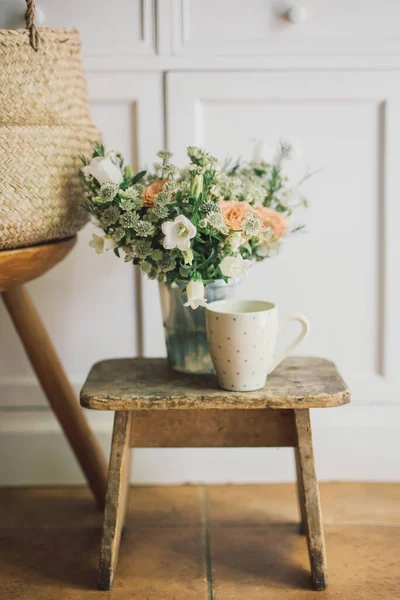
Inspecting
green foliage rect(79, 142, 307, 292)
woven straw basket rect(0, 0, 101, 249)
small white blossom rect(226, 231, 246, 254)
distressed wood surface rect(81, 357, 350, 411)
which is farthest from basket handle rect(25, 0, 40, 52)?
distressed wood surface rect(81, 357, 350, 411)

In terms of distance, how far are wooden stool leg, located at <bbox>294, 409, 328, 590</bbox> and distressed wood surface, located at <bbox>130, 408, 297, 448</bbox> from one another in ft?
0.27

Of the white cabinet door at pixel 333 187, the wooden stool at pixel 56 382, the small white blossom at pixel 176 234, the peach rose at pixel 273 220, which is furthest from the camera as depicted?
the white cabinet door at pixel 333 187

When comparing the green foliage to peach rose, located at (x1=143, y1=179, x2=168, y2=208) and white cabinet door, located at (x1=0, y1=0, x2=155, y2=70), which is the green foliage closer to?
peach rose, located at (x1=143, y1=179, x2=168, y2=208)

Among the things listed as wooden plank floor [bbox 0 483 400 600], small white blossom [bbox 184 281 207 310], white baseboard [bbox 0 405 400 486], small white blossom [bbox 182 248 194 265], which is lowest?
wooden plank floor [bbox 0 483 400 600]

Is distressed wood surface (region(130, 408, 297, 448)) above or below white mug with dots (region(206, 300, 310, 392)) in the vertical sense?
below

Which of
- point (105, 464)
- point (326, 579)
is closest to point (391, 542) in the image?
point (326, 579)

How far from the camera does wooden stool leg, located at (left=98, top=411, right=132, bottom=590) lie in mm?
1030

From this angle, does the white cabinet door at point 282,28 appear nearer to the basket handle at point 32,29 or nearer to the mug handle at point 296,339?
the basket handle at point 32,29

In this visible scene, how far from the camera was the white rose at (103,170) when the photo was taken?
1.02m

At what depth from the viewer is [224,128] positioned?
1.38m

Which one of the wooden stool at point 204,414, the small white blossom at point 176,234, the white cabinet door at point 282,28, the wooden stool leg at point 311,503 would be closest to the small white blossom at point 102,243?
the small white blossom at point 176,234

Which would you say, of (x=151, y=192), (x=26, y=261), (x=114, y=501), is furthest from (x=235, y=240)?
(x=114, y=501)

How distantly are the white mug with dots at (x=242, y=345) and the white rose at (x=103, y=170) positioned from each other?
9.3 inches

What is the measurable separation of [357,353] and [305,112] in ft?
1.59
